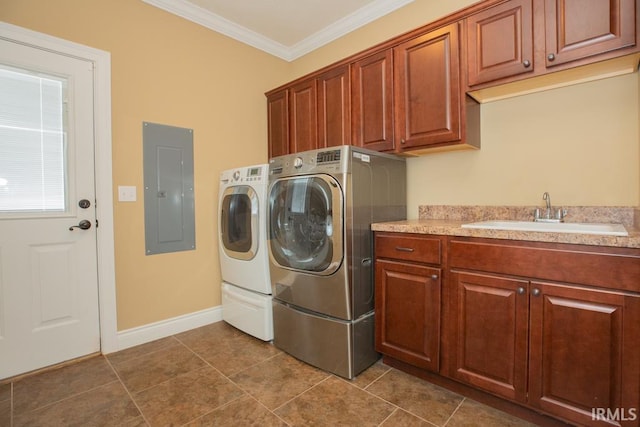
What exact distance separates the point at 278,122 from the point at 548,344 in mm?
2592

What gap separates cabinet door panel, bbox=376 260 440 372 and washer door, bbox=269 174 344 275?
0.34m

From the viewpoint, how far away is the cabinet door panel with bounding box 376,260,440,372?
1734 millimetres

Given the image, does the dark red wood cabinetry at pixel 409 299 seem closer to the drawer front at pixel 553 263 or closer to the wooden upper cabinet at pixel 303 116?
the drawer front at pixel 553 263

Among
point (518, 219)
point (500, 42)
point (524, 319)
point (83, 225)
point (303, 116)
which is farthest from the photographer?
point (303, 116)

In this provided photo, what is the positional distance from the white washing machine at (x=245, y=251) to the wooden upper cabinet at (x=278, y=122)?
0.62 m

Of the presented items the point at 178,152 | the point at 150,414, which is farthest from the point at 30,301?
the point at 178,152

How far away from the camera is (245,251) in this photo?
2471mm

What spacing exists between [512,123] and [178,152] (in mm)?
2433

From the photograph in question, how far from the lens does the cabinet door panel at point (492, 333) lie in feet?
4.78

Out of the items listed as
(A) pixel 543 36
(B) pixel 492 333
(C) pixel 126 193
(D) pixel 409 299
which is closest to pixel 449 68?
(A) pixel 543 36

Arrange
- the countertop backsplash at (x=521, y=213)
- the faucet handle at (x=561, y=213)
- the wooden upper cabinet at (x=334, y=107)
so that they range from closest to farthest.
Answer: the countertop backsplash at (x=521, y=213)
the faucet handle at (x=561, y=213)
the wooden upper cabinet at (x=334, y=107)

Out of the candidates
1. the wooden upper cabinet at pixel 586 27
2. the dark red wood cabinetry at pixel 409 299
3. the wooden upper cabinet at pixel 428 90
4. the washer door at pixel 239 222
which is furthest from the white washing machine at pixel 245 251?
the wooden upper cabinet at pixel 586 27

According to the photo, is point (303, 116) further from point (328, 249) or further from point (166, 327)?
point (166, 327)

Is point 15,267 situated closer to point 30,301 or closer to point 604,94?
point 30,301
